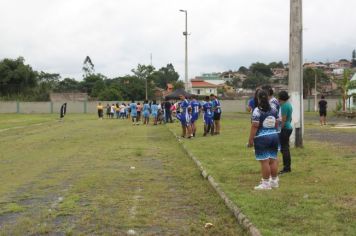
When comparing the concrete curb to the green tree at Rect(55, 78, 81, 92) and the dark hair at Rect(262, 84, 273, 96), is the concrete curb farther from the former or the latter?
the green tree at Rect(55, 78, 81, 92)

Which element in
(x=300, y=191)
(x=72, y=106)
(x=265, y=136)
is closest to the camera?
(x=300, y=191)

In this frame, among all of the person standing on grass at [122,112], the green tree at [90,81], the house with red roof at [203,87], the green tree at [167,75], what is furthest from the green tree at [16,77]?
the green tree at [167,75]

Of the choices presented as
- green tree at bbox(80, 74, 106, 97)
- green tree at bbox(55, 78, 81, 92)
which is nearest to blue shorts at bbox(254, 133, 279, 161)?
green tree at bbox(80, 74, 106, 97)

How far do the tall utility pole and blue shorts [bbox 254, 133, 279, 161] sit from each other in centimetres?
665

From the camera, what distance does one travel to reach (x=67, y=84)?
120 metres

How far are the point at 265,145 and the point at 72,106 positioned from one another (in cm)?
6391

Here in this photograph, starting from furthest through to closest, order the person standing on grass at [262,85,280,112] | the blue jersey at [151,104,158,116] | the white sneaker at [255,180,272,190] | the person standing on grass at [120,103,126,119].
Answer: the person standing on grass at [120,103,126,119] → the blue jersey at [151,104,158,116] → the person standing on grass at [262,85,280,112] → the white sneaker at [255,180,272,190]

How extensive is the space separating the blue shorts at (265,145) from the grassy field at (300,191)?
1.93 feet

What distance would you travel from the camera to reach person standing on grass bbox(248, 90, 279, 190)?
30.2 feet

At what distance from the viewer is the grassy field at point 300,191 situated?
6.63m

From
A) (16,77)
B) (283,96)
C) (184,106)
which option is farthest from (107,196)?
(16,77)

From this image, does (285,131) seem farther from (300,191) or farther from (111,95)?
(111,95)

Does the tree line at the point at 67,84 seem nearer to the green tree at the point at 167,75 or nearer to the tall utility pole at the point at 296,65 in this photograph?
the green tree at the point at 167,75

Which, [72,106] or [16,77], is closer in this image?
[72,106]
